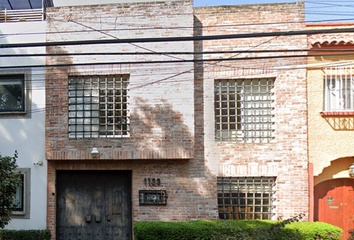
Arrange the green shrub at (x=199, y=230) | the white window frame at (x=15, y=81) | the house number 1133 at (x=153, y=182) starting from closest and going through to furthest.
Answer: the green shrub at (x=199, y=230) < the house number 1133 at (x=153, y=182) < the white window frame at (x=15, y=81)

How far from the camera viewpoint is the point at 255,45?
28.3 ft

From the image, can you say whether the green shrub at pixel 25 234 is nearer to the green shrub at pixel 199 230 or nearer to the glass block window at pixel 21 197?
the glass block window at pixel 21 197

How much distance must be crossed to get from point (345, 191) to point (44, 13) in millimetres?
9659

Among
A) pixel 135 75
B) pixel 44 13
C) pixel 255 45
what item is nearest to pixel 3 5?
pixel 44 13

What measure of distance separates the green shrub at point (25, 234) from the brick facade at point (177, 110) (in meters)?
0.33

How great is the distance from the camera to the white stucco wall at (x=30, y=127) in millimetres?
8648

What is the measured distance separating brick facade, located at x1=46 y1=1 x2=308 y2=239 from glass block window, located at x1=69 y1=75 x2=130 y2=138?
8.9 inches

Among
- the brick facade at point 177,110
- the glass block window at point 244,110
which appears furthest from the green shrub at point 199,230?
the glass block window at point 244,110

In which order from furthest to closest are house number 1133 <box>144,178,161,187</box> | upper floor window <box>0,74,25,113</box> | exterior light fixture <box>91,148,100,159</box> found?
1. upper floor window <box>0,74,25,113</box>
2. house number 1133 <box>144,178,161,187</box>
3. exterior light fixture <box>91,148,100,159</box>

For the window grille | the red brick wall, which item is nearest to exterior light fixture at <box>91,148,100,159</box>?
the red brick wall

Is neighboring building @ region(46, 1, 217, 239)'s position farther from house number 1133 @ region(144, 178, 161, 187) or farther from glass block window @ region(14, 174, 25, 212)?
glass block window @ region(14, 174, 25, 212)

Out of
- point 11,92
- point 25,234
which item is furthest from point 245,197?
point 11,92

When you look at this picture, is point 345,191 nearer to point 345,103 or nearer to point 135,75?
point 345,103

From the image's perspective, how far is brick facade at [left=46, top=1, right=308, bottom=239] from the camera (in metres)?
8.36
